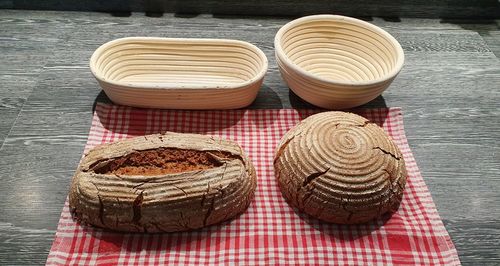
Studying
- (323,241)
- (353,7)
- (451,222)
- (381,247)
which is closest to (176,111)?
(323,241)

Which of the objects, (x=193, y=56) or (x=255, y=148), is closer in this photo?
(x=255, y=148)

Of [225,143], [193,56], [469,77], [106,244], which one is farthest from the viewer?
[469,77]

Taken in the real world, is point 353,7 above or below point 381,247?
above

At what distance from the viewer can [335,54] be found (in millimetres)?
1522

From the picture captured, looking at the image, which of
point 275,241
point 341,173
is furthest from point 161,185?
point 341,173

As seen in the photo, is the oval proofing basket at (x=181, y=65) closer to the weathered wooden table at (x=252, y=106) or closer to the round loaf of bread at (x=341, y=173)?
the weathered wooden table at (x=252, y=106)

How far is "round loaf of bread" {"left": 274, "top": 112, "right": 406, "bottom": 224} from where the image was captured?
102 cm

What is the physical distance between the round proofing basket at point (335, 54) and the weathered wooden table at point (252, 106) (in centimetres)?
12

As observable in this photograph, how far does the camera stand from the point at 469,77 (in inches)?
63.9

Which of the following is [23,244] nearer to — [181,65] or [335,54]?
[181,65]

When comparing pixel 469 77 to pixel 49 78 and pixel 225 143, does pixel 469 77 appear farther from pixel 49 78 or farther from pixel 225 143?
pixel 49 78

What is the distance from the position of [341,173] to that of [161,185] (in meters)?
0.43

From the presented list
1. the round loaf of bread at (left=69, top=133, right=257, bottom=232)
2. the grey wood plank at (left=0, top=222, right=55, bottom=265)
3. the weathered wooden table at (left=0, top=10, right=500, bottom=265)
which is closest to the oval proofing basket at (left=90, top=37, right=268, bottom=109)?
the weathered wooden table at (left=0, top=10, right=500, bottom=265)

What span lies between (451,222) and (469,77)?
73cm
